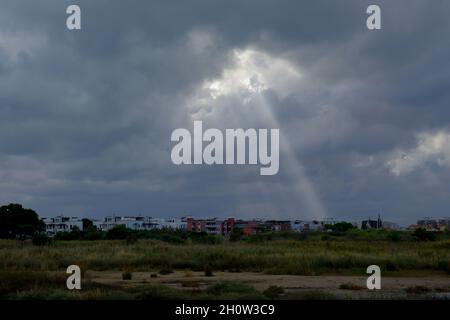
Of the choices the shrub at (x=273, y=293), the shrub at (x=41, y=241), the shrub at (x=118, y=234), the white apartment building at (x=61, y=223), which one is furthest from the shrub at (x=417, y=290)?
the white apartment building at (x=61, y=223)

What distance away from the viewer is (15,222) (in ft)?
367

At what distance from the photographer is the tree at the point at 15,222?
11069 cm

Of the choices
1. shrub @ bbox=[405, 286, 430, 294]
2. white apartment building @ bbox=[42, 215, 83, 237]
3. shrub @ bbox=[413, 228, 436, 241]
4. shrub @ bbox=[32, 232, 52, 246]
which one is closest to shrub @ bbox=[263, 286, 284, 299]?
shrub @ bbox=[405, 286, 430, 294]

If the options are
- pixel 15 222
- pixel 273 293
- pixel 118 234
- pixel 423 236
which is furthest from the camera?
pixel 15 222

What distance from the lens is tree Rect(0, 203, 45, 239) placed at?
4358 inches

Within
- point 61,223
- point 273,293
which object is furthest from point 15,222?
point 273,293

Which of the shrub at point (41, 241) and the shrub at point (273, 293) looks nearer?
the shrub at point (273, 293)

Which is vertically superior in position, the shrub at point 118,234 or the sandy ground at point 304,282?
the sandy ground at point 304,282

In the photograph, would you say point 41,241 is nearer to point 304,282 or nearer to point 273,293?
point 304,282

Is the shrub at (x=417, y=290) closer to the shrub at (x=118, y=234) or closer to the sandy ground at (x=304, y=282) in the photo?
the sandy ground at (x=304, y=282)

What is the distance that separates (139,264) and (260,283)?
1624 cm

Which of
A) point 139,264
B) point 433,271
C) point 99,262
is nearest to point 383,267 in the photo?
point 433,271
